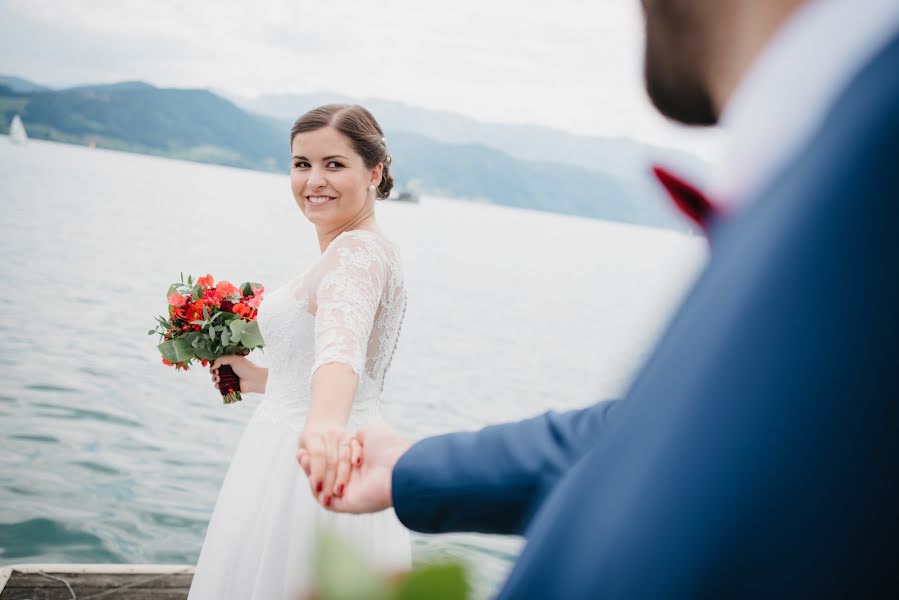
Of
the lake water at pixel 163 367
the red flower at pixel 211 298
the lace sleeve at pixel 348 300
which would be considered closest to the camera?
the lace sleeve at pixel 348 300

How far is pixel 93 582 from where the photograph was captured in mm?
4598

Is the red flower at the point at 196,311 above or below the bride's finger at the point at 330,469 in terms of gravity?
below

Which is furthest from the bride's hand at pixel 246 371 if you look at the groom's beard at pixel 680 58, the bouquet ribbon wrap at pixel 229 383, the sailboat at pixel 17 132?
the sailboat at pixel 17 132

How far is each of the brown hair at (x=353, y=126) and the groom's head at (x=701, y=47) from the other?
2828 millimetres

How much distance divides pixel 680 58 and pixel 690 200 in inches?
4.0

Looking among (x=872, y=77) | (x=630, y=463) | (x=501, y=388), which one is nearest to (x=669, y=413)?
(x=630, y=463)

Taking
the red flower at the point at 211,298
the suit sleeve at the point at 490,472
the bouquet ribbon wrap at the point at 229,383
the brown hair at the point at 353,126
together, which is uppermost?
the suit sleeve at the point at 490,472

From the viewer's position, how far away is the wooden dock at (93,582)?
4.41 metres

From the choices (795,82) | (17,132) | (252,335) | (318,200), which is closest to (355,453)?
(795,82)

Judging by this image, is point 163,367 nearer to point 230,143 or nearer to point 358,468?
point 358,468

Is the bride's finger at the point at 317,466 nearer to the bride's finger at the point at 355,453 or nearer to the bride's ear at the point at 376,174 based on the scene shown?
the bride's finger at the point at 355,453

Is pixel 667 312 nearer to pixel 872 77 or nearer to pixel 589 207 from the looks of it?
pixel 872 77

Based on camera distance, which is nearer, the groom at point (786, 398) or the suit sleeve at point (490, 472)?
the groom at point (786, 398)

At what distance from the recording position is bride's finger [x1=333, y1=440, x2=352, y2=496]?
1.36m
